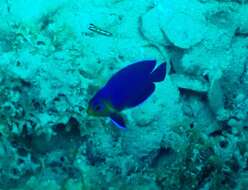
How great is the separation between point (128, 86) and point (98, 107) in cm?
19

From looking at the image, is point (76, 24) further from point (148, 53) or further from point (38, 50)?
point (148, 53)

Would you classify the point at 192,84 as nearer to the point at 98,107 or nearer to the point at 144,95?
the point at 144,95

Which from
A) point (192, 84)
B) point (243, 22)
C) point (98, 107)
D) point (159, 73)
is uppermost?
point (159, 73)

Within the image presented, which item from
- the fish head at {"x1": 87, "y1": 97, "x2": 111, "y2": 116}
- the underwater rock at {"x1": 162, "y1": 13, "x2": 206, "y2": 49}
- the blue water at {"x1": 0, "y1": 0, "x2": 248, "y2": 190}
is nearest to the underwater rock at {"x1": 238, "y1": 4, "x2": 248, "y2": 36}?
the blue water at {"x1": 0, "y1": 0, "x2": 248, "y2": 190}

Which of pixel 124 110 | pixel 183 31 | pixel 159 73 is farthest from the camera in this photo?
pixel 183 31

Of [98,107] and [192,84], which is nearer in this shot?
[98,107]

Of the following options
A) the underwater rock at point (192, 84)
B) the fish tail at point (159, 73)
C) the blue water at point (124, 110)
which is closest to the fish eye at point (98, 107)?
the fish tail at point (159, 73)

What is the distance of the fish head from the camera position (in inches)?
82.5

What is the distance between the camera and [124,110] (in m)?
2.80

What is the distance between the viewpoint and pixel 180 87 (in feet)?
10.3

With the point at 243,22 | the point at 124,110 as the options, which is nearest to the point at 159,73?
the point at 124,110

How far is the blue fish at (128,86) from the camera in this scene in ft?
6.88

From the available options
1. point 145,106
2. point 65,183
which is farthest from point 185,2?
point 65,183

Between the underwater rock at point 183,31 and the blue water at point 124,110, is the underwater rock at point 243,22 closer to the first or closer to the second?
the blue water at point 124,110
